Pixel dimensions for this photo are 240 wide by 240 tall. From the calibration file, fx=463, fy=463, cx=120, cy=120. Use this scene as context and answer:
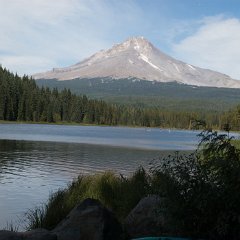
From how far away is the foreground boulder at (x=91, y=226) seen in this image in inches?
456

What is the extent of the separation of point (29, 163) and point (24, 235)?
35.0 metres

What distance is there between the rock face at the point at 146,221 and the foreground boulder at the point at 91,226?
0.91 meters

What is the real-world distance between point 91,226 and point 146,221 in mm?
1732

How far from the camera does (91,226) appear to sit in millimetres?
11750

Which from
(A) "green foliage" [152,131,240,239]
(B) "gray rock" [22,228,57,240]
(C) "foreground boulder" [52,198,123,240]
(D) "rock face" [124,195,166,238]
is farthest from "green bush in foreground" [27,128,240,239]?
(B) "gray rock" [22,228,57,240]

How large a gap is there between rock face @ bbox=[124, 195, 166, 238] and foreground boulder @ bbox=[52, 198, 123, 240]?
3.00ft

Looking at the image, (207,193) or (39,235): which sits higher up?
(207,193)

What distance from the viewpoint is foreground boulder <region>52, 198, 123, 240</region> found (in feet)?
38.0

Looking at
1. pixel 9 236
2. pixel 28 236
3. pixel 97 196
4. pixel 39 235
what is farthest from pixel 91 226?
pixel 97 196

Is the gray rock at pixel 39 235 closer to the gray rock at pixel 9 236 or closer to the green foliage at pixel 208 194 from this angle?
the gray rock at pixel 9 236

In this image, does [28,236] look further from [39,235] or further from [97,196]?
[97,196]

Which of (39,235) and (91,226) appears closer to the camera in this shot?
(39,235)

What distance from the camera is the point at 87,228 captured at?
11781 millimetres

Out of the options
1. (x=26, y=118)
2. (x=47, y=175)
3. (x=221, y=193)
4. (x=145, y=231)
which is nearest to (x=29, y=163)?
(x=47, y=175)
